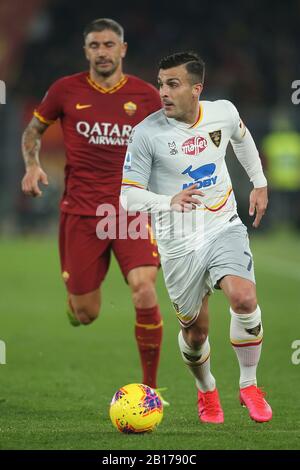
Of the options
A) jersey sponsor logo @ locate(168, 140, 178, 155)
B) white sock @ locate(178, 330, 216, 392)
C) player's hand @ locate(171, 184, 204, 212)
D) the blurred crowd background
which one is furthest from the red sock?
the blurred crowd background

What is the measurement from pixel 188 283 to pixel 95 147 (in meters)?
2.01

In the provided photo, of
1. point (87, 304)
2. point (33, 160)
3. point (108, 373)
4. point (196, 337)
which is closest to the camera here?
point (196, 337)

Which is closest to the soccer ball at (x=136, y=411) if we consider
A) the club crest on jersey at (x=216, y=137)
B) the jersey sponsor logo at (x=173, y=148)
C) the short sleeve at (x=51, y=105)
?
the jersey sponsor logo at (x=173, y=148)

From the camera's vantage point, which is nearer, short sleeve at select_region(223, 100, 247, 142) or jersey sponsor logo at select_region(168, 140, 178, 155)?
jersey sponsor logo at select_region(168, 140, 178, 155)

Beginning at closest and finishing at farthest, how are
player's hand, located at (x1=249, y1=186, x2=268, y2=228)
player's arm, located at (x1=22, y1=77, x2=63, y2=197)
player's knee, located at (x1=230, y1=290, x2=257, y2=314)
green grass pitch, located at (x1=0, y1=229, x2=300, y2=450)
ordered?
green grass pitch, located at (x1=0, y1=229, x2=300, y2=450)
player's knee, located at (x1=230, y1=290, x2=257, y2=314)
player's hand, located at (x1=249, y1=186, x2=268, y2=228)
player's arm, located at (x1=22, y1=77, x2=63, y2=197)

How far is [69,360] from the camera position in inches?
406

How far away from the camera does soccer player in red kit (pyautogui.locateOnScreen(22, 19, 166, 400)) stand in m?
8.55

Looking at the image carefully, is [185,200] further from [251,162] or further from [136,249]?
[136,249]

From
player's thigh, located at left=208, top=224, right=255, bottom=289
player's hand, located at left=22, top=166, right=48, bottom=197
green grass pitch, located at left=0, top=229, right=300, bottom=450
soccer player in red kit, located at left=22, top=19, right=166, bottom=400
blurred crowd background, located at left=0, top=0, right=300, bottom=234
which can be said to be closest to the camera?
green grass pitch, located at left=0, top=229, right=300, bottom=450

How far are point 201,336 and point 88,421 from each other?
2.90 feet

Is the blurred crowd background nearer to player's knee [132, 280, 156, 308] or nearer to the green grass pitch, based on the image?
the green grass pitch

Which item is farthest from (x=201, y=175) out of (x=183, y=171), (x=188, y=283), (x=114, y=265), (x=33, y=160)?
(x=114, y=265)

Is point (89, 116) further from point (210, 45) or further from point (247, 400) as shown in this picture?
point (210, 45)

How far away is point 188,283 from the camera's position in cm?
700
